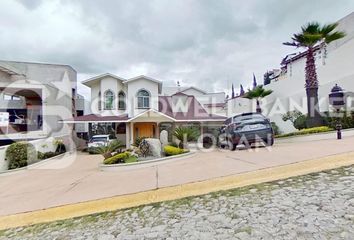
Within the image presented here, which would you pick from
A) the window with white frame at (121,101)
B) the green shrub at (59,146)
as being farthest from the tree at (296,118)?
the green shrub at (59,146)

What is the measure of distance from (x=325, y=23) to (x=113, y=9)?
12209 mm

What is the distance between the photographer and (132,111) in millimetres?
23656

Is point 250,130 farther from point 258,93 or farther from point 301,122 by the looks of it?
point 258,93

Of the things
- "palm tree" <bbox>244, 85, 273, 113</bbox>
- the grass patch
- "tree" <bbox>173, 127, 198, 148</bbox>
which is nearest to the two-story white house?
"palm tree" <bbox>244, 85, 273, 113</bbox>

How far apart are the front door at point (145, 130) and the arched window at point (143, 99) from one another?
70.0 inches

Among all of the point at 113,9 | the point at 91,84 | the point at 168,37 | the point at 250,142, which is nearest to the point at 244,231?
the point at 250,142

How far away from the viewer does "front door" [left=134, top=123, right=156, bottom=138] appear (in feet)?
77.9

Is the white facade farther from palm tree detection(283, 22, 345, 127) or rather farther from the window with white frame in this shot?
palm tree detection(283, 22, 345, 127)

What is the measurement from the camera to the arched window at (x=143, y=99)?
23.9 meters

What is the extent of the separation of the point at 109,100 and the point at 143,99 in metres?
3.27

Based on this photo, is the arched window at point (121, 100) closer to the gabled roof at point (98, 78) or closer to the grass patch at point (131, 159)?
the gabled roof at point (98, 78)

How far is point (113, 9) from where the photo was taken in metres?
12.3

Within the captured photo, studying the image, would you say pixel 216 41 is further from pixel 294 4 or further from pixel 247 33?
pixel 294 4

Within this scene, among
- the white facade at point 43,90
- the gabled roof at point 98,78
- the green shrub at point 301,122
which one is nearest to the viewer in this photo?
the green shrub at point 301,122
